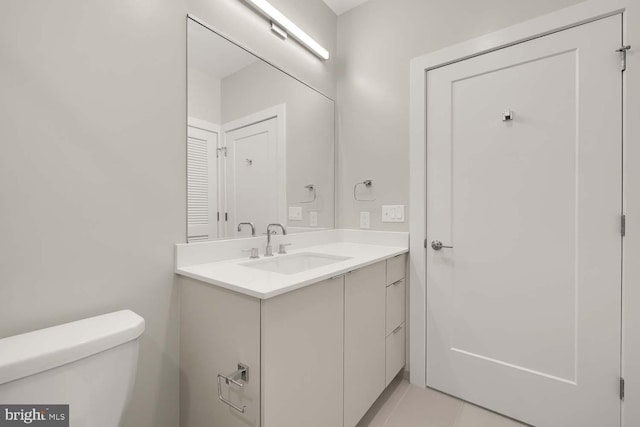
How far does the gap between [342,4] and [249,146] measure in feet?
4.59

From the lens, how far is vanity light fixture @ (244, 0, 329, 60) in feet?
5.01

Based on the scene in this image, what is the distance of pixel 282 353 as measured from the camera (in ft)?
3.10

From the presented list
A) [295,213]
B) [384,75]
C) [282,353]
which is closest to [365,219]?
[295,213]

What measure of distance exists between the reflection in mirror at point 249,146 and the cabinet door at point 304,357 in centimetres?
61

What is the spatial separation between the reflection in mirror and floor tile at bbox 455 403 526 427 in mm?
1357

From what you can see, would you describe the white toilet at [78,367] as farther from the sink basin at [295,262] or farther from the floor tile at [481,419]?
the floor tile at [481,419]

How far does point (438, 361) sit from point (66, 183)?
2.02 metres

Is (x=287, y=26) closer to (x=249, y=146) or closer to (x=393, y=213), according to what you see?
(x=249, y=146)

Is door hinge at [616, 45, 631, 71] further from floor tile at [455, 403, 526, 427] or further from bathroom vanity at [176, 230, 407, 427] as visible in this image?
floor tile at [455, 403, 526, 427]

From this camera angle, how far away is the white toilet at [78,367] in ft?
2.28

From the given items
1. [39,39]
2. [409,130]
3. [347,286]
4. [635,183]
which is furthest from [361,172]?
[39,39]

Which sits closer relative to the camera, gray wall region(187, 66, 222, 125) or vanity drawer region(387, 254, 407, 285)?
gray wall region(187, 66, 222, 125)

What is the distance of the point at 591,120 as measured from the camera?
129cm

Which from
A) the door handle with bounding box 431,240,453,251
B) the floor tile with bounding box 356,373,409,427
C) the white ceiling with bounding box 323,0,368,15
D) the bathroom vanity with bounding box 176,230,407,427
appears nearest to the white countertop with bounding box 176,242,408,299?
the bathroom vanity with bounding box 176,230,407,427
